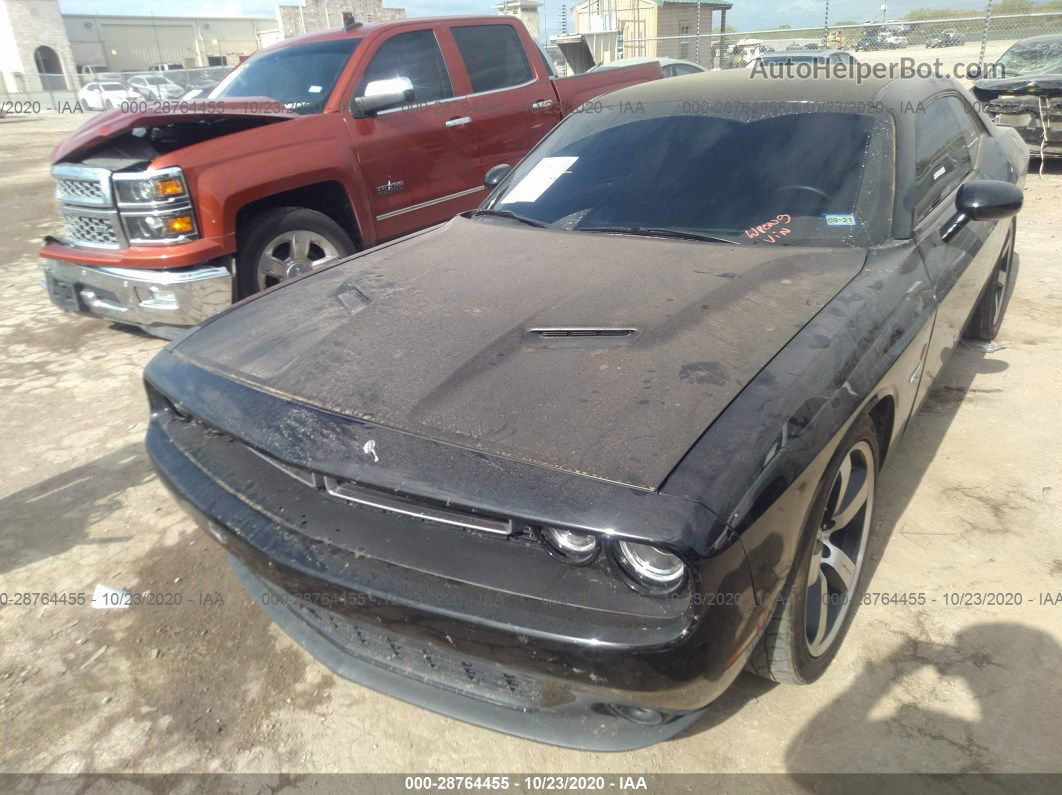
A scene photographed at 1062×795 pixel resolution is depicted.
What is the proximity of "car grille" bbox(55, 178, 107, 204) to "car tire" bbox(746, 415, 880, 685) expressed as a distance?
4202 millimetres

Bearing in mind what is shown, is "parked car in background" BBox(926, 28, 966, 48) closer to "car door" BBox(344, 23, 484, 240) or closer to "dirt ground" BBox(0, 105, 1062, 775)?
"car door" BBox(344, 23, 484, 240)

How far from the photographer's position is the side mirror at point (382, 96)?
4770mm

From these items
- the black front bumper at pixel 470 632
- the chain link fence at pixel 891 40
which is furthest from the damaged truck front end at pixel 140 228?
the chain link fence at pixel 891 40

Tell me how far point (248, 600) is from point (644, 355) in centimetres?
166

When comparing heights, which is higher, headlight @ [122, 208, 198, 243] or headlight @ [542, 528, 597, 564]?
headlight @ [122, 208, 198, 243]

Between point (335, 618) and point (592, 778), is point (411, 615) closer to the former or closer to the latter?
point (335, 618)

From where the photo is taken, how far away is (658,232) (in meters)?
2.76

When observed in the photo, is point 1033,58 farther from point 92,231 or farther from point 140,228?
point 92,231

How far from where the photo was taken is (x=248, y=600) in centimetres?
259

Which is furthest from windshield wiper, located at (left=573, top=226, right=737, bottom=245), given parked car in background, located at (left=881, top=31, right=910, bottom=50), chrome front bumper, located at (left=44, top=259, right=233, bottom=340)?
parked car in background, located at (left=881, top=31, right=910, bottom=50)

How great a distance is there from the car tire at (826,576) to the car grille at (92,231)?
4.14m

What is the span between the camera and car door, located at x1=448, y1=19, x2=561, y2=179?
5.65 m

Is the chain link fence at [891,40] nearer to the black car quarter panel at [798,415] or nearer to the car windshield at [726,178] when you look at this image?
the car windshield at [726,178]

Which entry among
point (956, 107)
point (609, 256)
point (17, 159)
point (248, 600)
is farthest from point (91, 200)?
point (17, 159)
